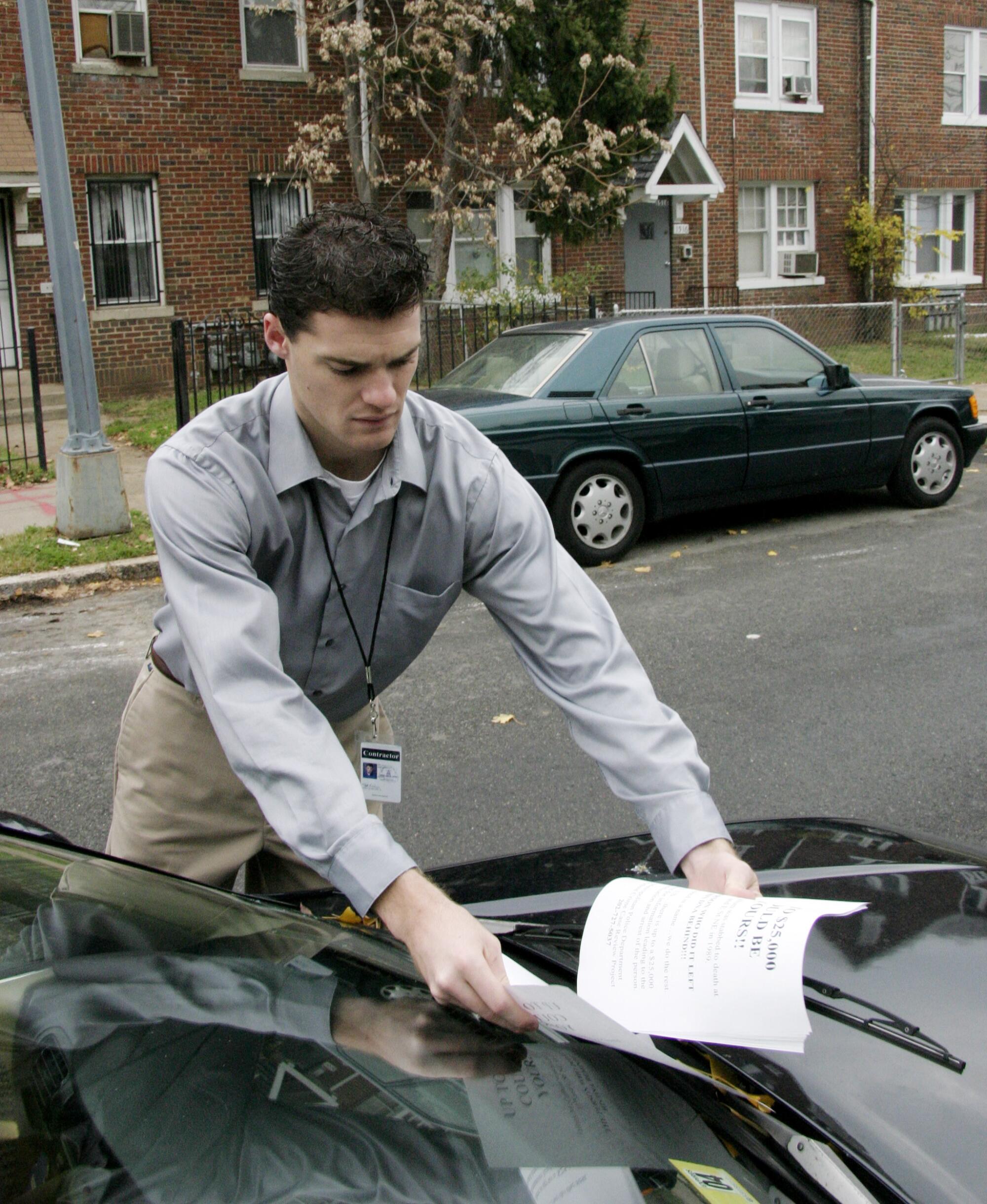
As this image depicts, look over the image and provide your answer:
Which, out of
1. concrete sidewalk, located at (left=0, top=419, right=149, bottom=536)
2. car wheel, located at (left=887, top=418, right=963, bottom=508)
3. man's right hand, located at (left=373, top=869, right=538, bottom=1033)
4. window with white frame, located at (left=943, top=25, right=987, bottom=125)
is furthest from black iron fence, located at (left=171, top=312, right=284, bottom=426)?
window with white frame, located at (left=943, top=25, right=987, bottom=125)

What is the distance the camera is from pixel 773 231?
71.6ft

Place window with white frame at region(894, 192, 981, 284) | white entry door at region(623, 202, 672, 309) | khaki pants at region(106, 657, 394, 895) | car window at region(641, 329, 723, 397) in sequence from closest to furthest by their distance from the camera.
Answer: khaki pants at region(106, 657, 394, 895), car window at region(641, 329, 723, 397), white entry door at region(623, 202, 672, 309), window with white frame at region(894, 192, 981, 284)

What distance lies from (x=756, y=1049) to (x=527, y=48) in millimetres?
16604

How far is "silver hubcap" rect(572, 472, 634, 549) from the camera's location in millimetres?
8164

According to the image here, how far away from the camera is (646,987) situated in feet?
4.96

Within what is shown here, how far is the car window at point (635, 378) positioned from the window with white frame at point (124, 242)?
9957 mm

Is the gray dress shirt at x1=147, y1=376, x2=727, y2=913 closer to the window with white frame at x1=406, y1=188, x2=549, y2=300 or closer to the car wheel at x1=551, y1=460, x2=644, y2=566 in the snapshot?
the car wheel at x1=551, y1=460, x2=644, y2=566

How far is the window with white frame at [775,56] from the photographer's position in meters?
20.9

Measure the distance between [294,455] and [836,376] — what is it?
7.53 m

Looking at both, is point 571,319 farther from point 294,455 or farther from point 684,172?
point 294,455

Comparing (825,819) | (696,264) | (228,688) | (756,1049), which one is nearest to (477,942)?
(756,1049)

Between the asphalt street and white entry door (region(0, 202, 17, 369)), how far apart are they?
8.87 m

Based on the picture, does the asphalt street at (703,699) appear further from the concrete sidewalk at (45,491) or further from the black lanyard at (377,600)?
the concrete sidewalk at (45,491)

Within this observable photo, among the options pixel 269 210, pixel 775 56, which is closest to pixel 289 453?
pixel 269 210
